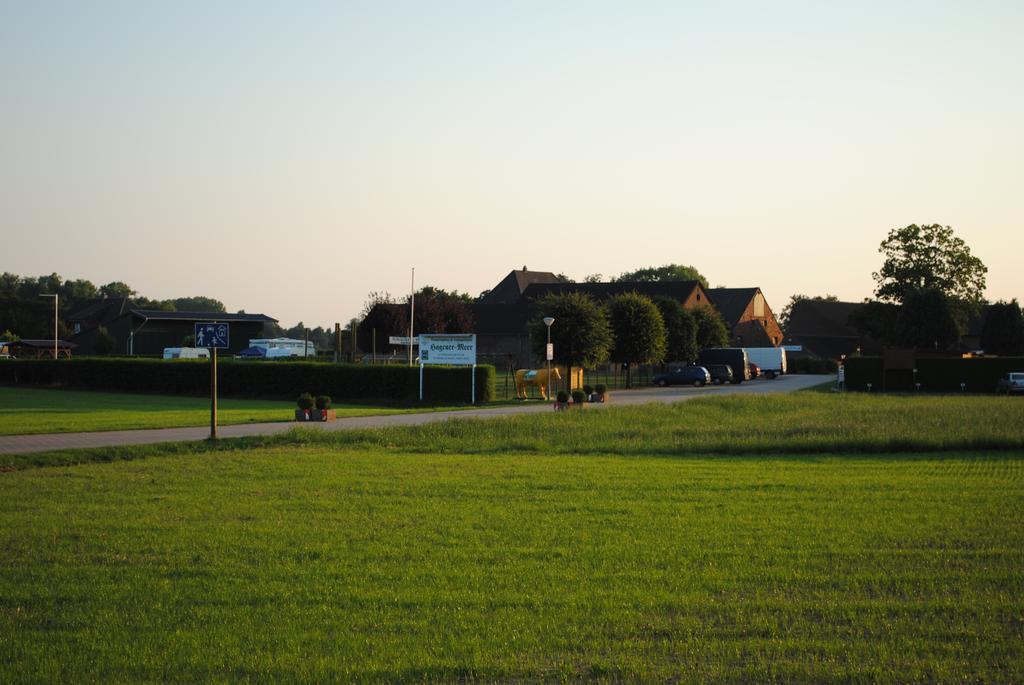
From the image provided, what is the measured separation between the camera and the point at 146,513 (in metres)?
13.9

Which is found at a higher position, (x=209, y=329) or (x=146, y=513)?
(x=209, y=329)

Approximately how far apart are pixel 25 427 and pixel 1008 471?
2487 cm

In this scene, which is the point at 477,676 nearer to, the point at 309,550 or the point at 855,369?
the point at 309,550

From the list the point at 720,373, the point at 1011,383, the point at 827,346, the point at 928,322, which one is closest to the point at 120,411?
the point at 720,373

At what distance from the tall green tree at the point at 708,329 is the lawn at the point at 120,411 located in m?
49.5

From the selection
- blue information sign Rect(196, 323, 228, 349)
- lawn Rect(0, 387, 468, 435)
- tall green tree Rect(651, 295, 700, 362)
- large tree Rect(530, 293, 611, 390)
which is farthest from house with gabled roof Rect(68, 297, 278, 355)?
blue information sign Rect(196, 323, 228, 349)

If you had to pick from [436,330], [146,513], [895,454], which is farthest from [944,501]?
[436,330]

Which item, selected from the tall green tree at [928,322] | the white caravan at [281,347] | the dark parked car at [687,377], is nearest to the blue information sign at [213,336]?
the dark parked car at [687,377]

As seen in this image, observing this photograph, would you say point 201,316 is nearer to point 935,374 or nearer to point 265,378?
point 265,378

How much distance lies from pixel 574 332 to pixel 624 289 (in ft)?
176

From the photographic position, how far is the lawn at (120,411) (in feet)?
100.0

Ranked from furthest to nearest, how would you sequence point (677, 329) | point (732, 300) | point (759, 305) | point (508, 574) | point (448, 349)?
1. point (759, 305)
2. point (732, 300)
3. point (677, 329)
4. point (448, 349)
5. point (508, 574)

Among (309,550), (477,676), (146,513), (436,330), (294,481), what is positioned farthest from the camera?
(436,330)

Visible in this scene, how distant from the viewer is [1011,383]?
5928 centimetres
